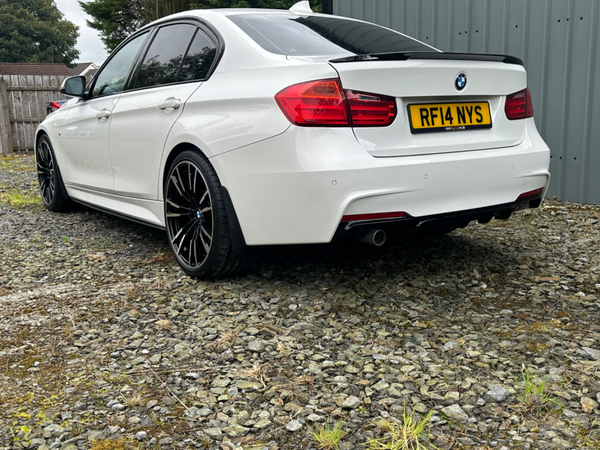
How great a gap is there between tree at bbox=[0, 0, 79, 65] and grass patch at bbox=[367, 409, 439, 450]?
58605 mm

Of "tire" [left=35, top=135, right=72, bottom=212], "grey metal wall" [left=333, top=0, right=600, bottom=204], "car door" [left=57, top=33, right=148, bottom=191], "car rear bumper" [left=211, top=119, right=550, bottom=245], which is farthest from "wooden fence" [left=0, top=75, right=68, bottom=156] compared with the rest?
"car rear bumper" [left=211, top=119, right=550, bottom=245]

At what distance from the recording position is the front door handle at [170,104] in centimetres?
358

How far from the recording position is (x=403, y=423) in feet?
6.86

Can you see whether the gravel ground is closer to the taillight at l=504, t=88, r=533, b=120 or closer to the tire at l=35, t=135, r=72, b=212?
the taillight at l=504, t=88, r=533, b=120

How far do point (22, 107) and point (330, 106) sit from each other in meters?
13.2

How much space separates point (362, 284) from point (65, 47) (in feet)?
203

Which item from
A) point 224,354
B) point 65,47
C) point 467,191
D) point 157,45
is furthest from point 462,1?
point 65,47

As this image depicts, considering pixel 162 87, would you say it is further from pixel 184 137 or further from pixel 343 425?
pixel 343 425

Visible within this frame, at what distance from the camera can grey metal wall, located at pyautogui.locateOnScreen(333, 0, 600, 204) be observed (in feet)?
18.0

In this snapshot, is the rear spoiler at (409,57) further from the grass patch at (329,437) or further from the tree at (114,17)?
the tree at (114,17)

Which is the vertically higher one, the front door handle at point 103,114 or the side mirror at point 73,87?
the side mirror at point 73,87

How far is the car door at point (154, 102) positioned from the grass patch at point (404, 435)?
2281 millimetres

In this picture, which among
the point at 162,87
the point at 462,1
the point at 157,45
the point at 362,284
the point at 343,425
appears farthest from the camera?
the point at 462,1

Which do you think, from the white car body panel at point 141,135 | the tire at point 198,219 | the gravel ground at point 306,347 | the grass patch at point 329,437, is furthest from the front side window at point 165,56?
the grass patch at point 329,437
